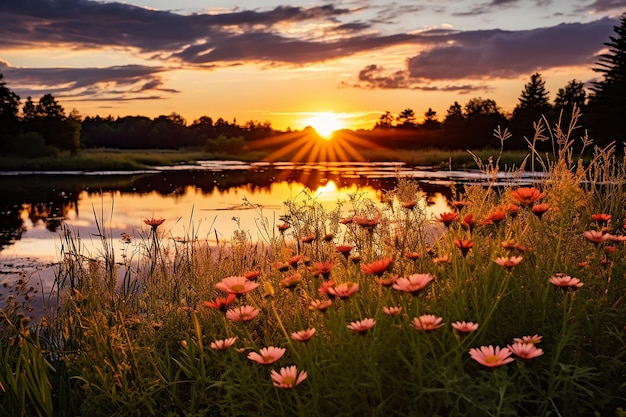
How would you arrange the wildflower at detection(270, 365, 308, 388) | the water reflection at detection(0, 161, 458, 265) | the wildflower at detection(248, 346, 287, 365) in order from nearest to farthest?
the wildflower at detection(270, 365, 308, 388), the wildflower at detection(248, 346, 287, 365), the water reflection at detection(0, 161, 458, 265)

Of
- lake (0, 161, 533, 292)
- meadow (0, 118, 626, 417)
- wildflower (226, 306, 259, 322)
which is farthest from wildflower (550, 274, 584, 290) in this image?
lake (0, 161, 533, 292)

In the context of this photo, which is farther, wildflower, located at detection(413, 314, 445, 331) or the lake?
the lake

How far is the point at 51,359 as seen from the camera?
4852 mm

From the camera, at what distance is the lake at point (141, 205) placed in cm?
1168

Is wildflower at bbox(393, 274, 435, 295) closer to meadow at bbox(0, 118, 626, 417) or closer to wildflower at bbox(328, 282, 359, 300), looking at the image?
meadow at bbox(0, 118, 626, 417)

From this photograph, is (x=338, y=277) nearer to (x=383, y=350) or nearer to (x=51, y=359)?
(x=383, y=350)

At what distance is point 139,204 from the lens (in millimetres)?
19344

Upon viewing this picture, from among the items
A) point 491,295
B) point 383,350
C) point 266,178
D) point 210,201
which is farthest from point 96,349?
point 266,178

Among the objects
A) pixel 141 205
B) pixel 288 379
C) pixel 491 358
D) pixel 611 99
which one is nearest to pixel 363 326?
pixel 288 379

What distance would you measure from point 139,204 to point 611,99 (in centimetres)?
3056

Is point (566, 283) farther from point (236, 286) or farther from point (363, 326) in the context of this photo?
point (236, 286)

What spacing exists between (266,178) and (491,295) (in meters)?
26.9

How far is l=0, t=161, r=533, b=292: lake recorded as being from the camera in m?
11.7

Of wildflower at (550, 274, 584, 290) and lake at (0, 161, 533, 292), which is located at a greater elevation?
wildflower at (550, 274, 584, 290)
